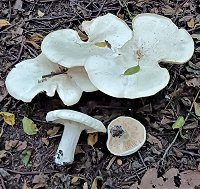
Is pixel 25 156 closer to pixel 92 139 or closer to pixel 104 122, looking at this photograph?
pixel 92 139

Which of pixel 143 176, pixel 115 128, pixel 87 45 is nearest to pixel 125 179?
pixel 143 176

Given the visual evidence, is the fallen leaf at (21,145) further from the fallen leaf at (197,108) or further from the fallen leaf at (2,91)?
the fallen leaf at (197,108)

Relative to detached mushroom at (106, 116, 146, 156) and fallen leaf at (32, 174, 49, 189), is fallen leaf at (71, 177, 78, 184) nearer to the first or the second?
fallen leaf at (32, 174, 49, 189)

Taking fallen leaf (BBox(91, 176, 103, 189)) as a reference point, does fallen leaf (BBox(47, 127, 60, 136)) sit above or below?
above

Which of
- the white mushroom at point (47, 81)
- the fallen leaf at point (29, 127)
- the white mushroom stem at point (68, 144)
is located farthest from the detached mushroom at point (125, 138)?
the fallen leaf at point (29, 127)

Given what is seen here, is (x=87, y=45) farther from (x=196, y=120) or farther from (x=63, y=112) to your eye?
(x=196, y=120)

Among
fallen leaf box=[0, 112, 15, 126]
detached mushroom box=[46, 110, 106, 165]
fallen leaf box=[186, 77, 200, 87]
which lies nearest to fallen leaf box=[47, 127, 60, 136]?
detached mushroom box=[46, 110, 106, 165]
